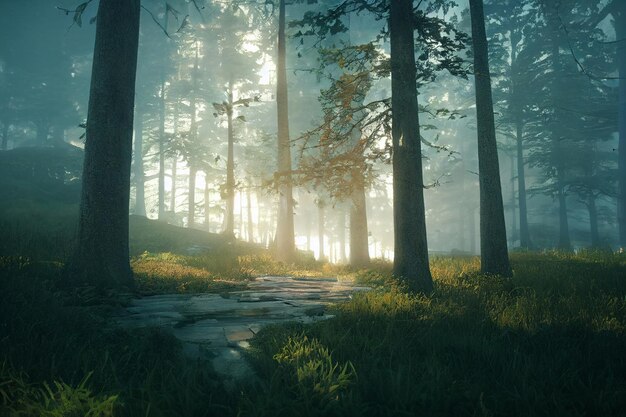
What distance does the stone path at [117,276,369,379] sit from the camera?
12.0ft

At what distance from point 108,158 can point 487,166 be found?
8963 mm

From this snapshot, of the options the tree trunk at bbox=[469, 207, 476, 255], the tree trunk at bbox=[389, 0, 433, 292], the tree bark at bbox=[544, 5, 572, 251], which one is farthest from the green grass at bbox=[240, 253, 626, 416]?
the tree trunk at bbox=[469, 207, 476, 255]

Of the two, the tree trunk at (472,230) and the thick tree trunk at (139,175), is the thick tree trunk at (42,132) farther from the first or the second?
the tree trunk at (472,230)

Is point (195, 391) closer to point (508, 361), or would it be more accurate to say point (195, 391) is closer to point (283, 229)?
point (508, 361)

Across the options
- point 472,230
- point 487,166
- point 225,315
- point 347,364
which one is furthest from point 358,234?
point 472,230

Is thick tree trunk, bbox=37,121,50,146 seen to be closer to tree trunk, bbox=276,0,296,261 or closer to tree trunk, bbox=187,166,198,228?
tree trunk, bbox=187,166,198,228

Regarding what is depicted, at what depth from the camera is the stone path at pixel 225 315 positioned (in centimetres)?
365

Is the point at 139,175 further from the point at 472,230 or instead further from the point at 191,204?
the point at 472,230

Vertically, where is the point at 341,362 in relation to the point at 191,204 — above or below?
below

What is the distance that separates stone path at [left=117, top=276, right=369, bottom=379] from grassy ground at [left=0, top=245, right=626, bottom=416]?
0.28 metres

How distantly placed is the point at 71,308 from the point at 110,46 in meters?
5.25

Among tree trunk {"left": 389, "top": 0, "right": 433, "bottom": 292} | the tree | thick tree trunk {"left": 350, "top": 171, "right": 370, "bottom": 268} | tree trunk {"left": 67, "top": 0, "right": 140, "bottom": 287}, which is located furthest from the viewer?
the tree

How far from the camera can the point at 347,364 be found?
3234mm

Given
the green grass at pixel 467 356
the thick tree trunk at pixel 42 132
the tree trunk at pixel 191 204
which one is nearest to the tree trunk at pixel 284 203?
the green grass at pixel 467 356
